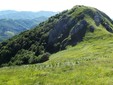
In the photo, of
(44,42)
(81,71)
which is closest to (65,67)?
(81,71)

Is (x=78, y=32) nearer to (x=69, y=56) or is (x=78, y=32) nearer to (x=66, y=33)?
(x=66, y=33)

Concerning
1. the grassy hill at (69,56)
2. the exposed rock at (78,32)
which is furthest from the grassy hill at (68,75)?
the exposed rock at (78,32)

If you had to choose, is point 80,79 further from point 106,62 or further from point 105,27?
point 105,27

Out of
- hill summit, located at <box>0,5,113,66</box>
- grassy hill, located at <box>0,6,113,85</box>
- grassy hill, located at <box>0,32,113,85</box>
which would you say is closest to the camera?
grassy hill, located at <box>0,32,113,85</box>

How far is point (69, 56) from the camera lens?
99.6 metres

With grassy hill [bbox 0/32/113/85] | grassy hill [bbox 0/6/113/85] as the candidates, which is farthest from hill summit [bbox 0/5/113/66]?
grassy hill [bbox 0/32/113/85]

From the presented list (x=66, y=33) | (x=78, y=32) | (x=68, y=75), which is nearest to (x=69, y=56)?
(x=68, y=75)

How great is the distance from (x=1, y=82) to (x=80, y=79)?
1797cm

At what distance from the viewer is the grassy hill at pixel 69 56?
2019 inches

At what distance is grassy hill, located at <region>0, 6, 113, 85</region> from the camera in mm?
51281

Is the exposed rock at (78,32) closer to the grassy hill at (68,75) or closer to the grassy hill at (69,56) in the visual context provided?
the grassy hill at (69,56)

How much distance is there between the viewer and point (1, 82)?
2202 inches

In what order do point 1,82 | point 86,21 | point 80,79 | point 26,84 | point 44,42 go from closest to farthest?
1. point 80,79
2. point 26,84
3. point 1,82
4. point 86,21
5. point 44,42

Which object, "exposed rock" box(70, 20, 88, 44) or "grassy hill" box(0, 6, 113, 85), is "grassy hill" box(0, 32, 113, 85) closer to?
"grassy hill" box(0, 6, 113, 85)
